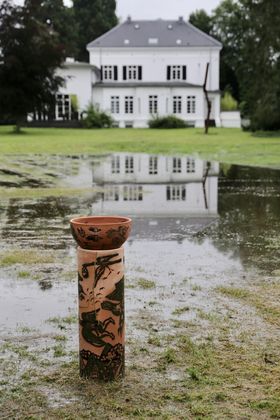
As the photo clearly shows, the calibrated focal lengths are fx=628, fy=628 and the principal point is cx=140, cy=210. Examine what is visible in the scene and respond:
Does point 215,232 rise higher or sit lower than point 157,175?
higher

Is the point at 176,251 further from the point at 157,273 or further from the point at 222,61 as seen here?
the point at 222,61

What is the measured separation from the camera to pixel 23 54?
49.0 meters

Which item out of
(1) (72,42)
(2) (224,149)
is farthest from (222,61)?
(2) (224,149)

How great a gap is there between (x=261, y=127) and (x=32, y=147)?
747 inches

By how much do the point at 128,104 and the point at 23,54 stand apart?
20.8 metres

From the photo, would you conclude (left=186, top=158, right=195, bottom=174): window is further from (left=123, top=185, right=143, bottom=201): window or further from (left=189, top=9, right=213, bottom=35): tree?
(left=189, top=9, right=213, bottom=35): tree

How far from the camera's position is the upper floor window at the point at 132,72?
7044cm

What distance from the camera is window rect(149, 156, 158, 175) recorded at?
65.7ft

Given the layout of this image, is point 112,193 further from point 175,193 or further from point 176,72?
point 176,72

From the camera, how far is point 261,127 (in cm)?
4450

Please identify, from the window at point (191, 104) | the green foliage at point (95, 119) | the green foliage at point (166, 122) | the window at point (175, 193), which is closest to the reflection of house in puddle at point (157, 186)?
the window at point (175, 193)

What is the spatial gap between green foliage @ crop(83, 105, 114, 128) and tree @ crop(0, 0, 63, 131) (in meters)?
8.80

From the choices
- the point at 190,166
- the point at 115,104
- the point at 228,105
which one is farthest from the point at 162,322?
the point at 228,105

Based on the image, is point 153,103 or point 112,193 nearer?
point 112,193
